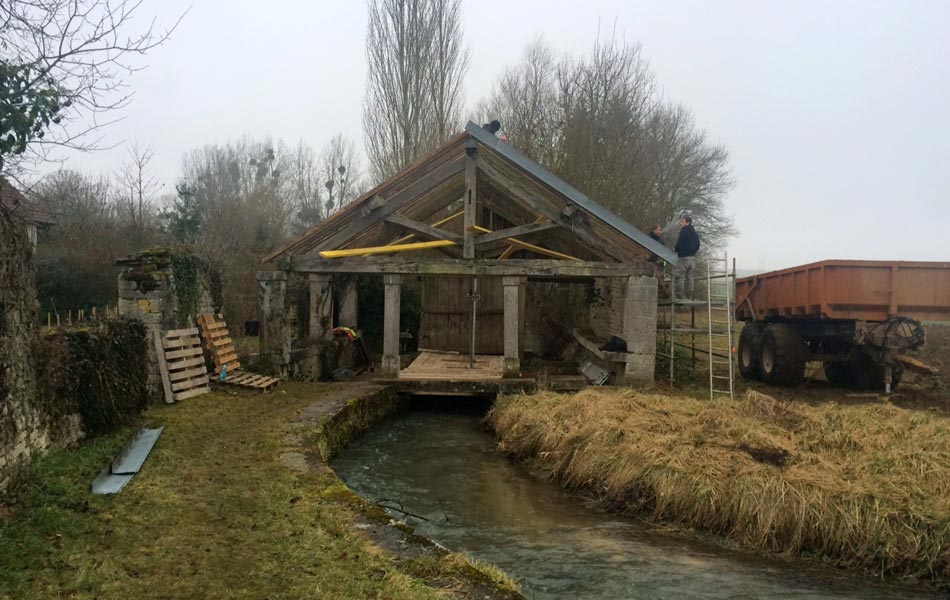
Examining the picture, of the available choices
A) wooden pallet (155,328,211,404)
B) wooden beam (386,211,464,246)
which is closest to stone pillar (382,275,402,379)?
wooden beam (386,211,464,246)

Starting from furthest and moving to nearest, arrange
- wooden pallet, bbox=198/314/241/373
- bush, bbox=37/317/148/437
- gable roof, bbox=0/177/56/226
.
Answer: wooden pallet, bbox=198/314/241/373 → bush, bbox=37/317/148/437 → gable roof, bbox=0/177/56/226

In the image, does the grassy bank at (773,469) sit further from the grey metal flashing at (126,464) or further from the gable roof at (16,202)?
the gable roof at (16,202)

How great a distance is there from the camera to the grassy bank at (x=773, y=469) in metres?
5.03

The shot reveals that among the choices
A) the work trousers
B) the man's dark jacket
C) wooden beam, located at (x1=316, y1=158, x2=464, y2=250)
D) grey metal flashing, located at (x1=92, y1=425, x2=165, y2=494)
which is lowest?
grey metal flashing, located at (x1=92, y1=425, x2=165, y2=494)

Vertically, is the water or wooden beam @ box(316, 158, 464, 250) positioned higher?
wooden beam @ box(316, 158, 464, 250)

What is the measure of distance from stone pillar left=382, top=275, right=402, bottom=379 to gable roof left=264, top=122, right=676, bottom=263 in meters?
1.13

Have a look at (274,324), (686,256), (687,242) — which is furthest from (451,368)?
(687,242)

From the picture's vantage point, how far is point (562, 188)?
35.2 feet

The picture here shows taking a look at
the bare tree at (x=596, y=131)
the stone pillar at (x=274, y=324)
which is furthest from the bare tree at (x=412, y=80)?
the stone pillar at (x=274, y=324)

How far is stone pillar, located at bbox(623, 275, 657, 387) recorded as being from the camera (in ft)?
35.9

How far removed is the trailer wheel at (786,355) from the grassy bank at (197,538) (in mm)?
9368

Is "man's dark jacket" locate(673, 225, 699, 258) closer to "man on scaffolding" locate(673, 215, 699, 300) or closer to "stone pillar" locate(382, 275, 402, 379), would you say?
"man on scaffolding" locate(673, 215, 699, 300)

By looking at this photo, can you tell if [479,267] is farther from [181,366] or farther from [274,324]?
[181,366]

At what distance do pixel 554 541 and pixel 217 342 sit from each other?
7.30m
